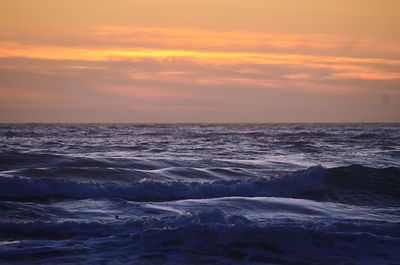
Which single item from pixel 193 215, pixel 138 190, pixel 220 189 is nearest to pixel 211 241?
pixel 193 215

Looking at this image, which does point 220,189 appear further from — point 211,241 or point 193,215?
point 211,241

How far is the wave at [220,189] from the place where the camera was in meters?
11.6

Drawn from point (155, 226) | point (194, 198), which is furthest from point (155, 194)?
point (155, 226)

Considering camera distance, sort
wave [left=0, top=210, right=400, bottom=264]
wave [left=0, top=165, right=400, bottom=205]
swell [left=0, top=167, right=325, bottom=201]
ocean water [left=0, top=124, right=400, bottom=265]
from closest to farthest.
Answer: wave [left=0, top=210, right=400, bottom=264] < ocean water [left=0, top=124, right=400, bottom=265] < swell [left=0, top=167, right=325, bottom=201] < wave [left=0, top=165, right=400, bottom=205]

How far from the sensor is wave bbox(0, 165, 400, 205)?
1160 centimetres

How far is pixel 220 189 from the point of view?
1238cm

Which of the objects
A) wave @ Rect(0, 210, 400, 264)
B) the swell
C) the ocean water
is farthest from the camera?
the swell

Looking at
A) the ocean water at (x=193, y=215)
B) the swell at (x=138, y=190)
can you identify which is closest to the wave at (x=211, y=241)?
the ocean water at (x=193, y=215)

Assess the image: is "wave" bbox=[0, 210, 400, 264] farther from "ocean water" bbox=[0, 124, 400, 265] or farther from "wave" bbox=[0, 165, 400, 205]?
"wave" bbox=[0, 165, 400, 205]

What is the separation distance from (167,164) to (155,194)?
19.5 feet

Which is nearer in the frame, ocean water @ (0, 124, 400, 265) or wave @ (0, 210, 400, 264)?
wave @ (0, 210, 400, 264)

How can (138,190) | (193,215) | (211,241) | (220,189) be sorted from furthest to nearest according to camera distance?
(220,189), (138,190), (193,215), (211,241)

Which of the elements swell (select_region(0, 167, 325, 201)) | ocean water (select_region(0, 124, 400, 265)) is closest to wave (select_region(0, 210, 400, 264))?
ocean water (select_region(0, 124, 400, 265))

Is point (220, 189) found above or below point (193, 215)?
below
